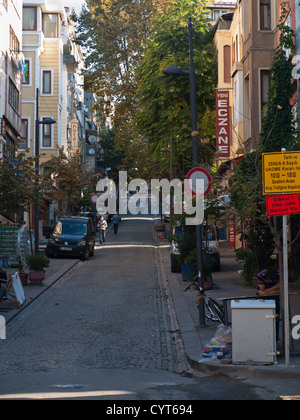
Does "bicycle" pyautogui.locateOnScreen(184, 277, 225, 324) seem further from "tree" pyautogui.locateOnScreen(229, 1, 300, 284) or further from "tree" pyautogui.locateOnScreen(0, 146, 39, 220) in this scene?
"tree" pyautogui.locateOnScreen(0, 146, 39, 220)

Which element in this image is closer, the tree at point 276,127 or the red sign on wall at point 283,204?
the red sign on wall at point 283,204

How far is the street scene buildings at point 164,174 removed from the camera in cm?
1253

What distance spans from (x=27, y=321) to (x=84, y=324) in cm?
141

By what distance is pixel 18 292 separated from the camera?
18.1 metres

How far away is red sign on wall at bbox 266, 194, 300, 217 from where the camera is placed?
10.8m

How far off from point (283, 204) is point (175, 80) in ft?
82.2

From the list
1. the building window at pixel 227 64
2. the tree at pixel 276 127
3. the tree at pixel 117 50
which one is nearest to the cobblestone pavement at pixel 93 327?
the tree at pixel 276 127

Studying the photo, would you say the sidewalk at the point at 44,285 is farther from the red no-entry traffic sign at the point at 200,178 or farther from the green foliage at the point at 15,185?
the red no-entry traffic sign at the point at 200,178

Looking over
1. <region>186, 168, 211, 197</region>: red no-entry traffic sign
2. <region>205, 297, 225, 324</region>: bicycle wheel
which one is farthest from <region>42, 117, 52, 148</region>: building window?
<region>205, 297, 225, 324</region>: bicycle wheel

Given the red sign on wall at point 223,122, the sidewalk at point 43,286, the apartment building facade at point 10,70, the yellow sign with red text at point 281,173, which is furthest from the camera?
the apartment building facade at point 10,70

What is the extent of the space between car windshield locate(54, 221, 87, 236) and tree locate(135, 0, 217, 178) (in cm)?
628

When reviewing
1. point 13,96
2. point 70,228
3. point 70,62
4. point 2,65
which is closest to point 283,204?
point 70,228

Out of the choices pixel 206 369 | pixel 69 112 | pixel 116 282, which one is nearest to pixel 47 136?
pixel 69 112

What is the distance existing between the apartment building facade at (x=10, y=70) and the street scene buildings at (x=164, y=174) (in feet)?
0.50
